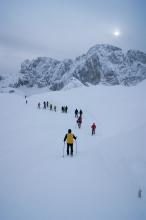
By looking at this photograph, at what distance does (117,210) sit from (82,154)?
6590 mm

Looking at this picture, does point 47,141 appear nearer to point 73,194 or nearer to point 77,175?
point 77,175

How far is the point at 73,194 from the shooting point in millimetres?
10023

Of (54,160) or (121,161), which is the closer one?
(54,160)

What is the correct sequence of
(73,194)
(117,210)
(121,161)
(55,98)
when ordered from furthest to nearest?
(55,98)
(121,161)
(73,194)
(117,210)

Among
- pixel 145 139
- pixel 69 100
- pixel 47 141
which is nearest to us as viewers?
pixel 145 139

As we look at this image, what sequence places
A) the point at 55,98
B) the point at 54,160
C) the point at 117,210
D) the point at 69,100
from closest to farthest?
the point at 117,210 < the point at 54,160 < the point at 69,100 < the point at 55,98

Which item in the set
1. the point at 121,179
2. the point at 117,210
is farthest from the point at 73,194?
the point at 121,179

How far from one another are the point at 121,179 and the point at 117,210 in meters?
3.05

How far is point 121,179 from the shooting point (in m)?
12.3

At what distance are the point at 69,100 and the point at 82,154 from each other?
3967 centimetres

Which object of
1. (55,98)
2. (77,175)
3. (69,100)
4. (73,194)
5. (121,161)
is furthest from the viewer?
(55,98)

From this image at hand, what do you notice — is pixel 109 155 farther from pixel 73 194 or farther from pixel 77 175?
pixel 73 194

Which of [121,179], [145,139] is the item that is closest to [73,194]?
[121,179]

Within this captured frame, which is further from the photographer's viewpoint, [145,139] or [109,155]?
[145,139]
